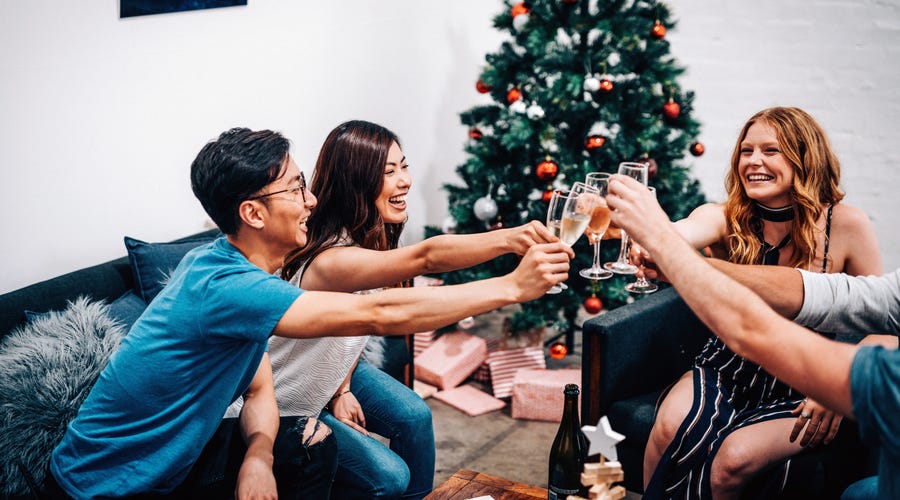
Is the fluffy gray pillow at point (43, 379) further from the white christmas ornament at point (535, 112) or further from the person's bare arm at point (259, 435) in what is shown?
the white christmas ornament at point (535, 112)

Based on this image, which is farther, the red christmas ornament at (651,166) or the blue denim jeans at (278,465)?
the red christmas ornament at (651,166)

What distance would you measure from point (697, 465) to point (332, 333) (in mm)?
1122

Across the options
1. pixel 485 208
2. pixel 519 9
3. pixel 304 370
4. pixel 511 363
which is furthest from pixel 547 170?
pixel 304 370

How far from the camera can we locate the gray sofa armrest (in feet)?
7.44

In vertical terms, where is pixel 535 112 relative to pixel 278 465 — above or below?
above

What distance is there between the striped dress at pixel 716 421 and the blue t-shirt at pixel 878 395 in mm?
956

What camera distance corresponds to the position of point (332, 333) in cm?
139

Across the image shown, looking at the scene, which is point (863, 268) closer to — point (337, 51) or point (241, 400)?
point (241, 400)

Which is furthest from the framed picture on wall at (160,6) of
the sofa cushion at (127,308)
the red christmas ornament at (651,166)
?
the red christmas ornament at (651,166)

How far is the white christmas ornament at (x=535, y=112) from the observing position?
10.7 feet

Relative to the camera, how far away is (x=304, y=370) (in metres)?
1.95

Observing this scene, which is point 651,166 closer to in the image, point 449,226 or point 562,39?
point 449,226

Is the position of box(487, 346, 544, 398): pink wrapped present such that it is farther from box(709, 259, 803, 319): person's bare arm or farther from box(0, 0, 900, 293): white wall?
box(709, 259, 803, 319): person's bare arm

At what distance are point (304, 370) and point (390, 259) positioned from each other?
0.39m
